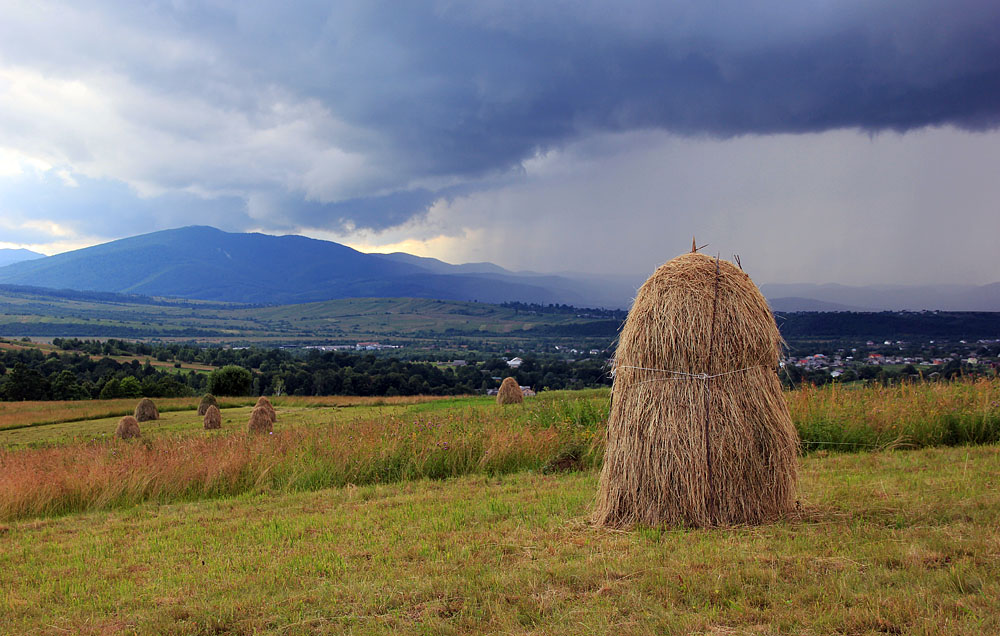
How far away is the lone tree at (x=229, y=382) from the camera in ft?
150

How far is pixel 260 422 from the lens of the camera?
71.3ft

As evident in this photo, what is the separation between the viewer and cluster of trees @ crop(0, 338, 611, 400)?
48406 millimetres

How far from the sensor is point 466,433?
12.2m

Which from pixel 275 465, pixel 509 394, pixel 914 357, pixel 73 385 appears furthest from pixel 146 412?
pixel 914 357

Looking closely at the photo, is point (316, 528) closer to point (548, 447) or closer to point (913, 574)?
point (548, 447)

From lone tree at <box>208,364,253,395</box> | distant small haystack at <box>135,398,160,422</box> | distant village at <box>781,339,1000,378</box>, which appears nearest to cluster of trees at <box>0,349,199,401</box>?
lone tree at <box>208,364,253,395</box>

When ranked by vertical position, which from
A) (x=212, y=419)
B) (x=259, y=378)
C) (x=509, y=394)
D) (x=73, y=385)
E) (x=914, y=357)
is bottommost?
(x=259, y=378)

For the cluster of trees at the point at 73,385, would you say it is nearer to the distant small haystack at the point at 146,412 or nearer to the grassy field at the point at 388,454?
the distant small haystack at the point at 146,412

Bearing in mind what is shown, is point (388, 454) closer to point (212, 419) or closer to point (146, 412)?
point (212, 419)

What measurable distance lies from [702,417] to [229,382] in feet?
149

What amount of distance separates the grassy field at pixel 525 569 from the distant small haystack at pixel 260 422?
12722mm

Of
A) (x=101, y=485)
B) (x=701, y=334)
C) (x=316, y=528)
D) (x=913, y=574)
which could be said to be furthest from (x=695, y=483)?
(x=101, y=485)

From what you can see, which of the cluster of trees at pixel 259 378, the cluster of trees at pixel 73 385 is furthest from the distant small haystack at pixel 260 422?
the cluster of trees at pixel 73 385

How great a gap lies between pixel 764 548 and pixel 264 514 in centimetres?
634
